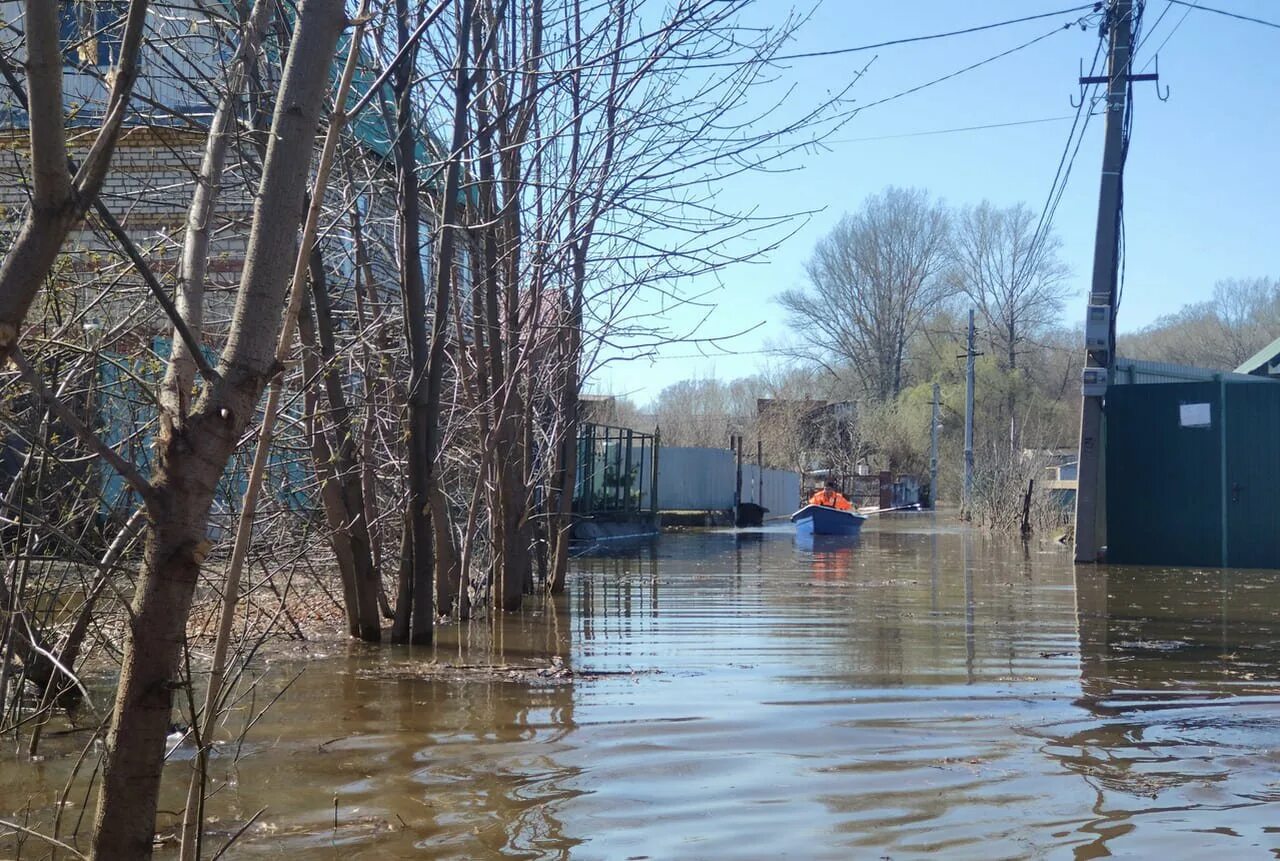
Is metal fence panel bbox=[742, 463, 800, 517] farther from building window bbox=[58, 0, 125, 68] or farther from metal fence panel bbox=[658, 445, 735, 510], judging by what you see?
building window bbox=[58, 0, 125, 68]

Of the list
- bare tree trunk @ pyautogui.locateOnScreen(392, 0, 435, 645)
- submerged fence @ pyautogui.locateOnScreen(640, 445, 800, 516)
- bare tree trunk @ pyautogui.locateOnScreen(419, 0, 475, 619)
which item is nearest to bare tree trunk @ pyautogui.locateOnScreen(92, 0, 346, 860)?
bare tree trunk @ pyautogui.locateOnScreen(392, 0, 435, 645)

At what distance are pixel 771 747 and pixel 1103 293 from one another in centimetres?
1317

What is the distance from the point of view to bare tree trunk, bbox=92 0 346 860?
2.63 m

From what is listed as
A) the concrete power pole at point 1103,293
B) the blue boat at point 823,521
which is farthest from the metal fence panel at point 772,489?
the concrete power pole at point 1103,293

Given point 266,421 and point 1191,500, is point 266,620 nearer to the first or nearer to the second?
point 266,421

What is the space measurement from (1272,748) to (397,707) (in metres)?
4.05

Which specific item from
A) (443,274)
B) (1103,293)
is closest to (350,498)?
(443,274)

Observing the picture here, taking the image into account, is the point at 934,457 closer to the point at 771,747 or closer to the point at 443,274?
the point at 443,274

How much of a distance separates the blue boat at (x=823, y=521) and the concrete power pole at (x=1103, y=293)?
28.7 feet

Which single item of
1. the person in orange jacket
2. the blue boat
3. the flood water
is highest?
the person in orange jacket

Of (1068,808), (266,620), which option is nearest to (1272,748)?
(1068,808)

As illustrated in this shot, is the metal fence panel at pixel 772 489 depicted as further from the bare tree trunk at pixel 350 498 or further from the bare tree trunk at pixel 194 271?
the bare tree trunk at pixel 194 271

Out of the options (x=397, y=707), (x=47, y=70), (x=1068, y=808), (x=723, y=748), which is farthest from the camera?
(x=397, y=707)

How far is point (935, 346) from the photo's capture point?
60312 millimetres
